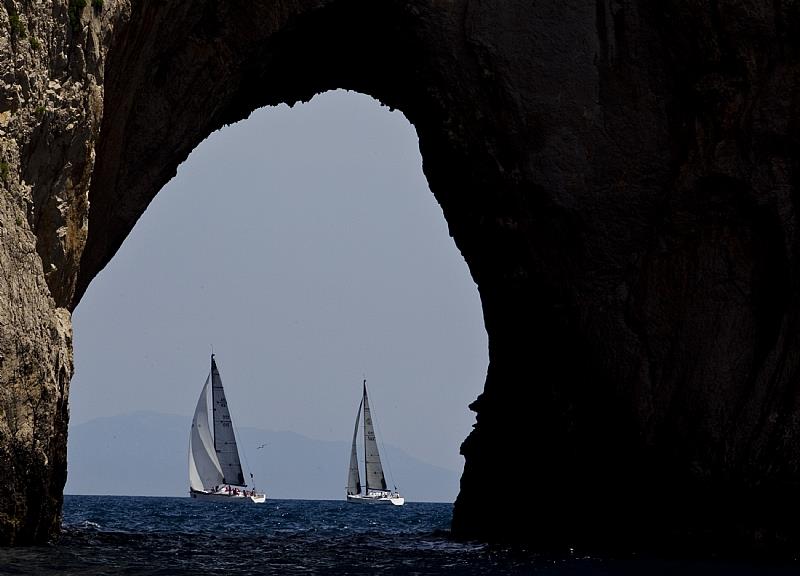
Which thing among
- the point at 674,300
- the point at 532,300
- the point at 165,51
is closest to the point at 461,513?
the point at 532,300

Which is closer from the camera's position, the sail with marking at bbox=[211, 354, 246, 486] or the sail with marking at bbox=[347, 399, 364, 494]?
the sail with marking at bbox=[211, 354, 246, 486]

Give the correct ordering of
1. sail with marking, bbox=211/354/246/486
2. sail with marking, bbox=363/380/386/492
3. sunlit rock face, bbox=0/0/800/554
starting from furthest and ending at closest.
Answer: sail with marking, bbox=363/380/386/492, sail with marking, bbox=211/354/246/486, sunlit rock face, bbox=0/0/800/554

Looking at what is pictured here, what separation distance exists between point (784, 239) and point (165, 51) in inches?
555

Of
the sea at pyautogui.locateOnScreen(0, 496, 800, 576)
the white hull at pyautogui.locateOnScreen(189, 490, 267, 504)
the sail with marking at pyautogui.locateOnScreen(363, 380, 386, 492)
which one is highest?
the sail with marking at pyautogui.locateOnScreen(363, 380, 386, 492)

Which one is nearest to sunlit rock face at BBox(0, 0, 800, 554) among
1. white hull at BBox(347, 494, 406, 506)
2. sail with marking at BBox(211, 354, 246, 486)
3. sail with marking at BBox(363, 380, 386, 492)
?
sail with marking at BBox(211, 354, 246, 486)

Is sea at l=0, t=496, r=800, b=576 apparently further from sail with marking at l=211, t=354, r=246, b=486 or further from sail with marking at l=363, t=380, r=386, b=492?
sail with marking at l=363, t=380, r=386, b=492

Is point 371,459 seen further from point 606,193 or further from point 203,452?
point 606,193

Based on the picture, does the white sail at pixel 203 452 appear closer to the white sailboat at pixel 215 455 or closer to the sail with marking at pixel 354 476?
the white sailboat at pixel 215 455

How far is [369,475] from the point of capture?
305 feet

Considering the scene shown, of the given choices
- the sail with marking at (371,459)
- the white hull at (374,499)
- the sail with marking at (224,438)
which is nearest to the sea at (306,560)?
the sail with marking at (224,438)

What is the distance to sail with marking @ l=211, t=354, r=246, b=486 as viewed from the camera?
75.4m

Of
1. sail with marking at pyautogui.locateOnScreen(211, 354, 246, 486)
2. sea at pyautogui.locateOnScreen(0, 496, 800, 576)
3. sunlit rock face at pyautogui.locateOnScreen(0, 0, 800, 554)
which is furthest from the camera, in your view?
sail with marking at pyautogui.locateOnScreen(211, 354, 246, 486)

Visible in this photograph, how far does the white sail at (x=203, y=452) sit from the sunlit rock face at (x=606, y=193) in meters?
48.8

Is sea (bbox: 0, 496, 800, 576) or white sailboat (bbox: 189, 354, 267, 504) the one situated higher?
white sailboat (bbox: 189, 354, 267, 504)
